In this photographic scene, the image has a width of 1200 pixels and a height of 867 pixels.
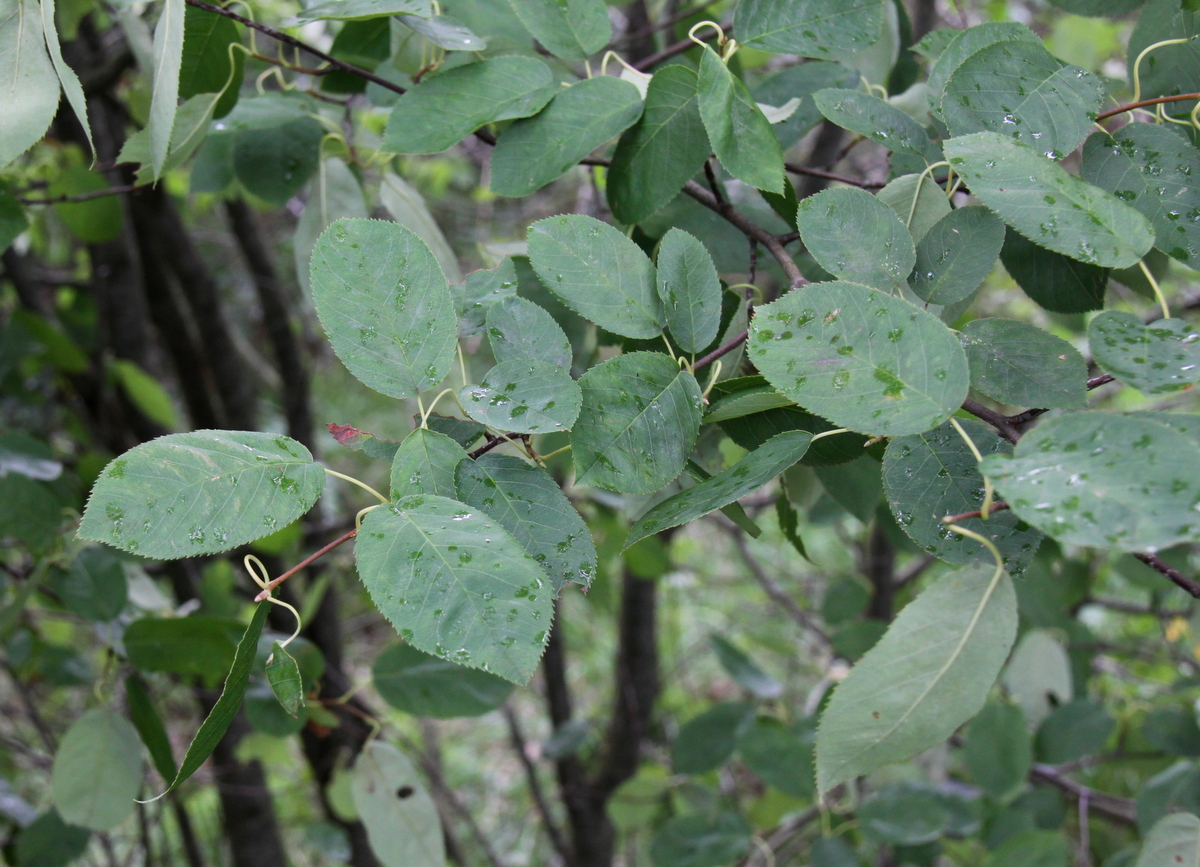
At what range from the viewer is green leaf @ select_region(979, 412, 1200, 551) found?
0.27 m

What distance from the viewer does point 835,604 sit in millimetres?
1254

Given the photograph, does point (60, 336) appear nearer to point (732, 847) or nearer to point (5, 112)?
point (5, 112)

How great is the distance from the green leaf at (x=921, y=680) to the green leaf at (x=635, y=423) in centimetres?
12

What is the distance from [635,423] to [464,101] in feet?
0.78

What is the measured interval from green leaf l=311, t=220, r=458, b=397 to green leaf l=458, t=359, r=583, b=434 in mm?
21

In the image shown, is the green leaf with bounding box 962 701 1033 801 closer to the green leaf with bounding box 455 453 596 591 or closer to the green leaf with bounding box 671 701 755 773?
the green leaf with bounding box 671 701 755 773

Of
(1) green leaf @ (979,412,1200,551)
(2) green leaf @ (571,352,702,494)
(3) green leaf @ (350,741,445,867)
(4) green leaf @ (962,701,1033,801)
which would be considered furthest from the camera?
(4) green leaf @ (962,701,1033,801)

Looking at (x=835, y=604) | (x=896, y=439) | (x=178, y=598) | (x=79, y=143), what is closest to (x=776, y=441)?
(x=896, y=439)

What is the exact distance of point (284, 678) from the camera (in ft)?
1.17

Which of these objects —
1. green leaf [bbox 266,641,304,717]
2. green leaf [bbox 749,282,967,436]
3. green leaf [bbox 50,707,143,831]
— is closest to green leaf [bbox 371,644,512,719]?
green leaf [bbox 50,707,143,831]

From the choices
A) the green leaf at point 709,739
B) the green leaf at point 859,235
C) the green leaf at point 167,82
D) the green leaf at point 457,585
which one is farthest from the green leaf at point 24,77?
the green leaf at point 709,739

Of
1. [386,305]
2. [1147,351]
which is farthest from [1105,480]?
[386,305]

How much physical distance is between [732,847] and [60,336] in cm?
116

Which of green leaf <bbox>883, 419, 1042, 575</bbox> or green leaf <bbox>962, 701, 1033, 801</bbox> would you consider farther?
green leaf <bbox>962, 701, 1033, 801</bbox>
